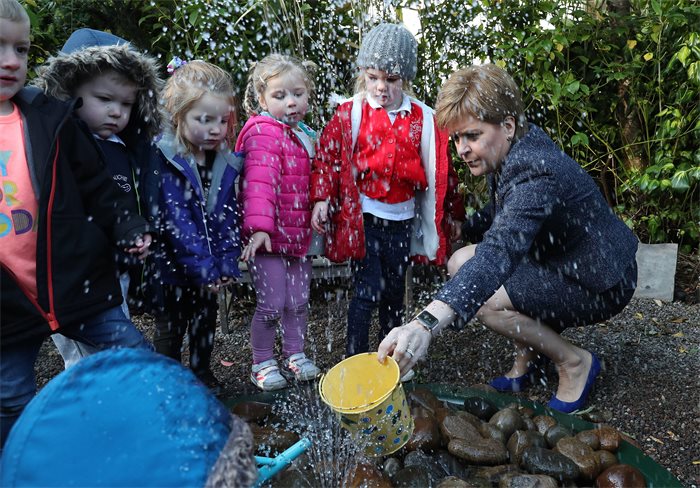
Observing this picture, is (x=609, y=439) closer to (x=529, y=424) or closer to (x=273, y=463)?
(x=529, y=424)

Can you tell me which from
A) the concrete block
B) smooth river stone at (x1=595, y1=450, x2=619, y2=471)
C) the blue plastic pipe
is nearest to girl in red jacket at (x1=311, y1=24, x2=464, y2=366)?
smooth river stone at (x1=595, y1=450, x2=619, y2=471)

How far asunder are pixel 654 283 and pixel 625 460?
8.51 ft

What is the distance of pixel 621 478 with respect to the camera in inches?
83.1

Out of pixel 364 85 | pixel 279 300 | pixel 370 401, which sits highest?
pixel 364 85

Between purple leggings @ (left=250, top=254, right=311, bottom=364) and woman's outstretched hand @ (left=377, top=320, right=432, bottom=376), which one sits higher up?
woman's outstretched hand @ (left=377, top=320, right=432, bottom=376)

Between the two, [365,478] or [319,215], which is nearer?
[365,478]

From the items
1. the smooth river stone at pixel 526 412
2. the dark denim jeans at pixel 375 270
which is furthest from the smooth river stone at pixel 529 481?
the dark denim jeans at pixel 375 270

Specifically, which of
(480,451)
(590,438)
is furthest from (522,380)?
(480,451)

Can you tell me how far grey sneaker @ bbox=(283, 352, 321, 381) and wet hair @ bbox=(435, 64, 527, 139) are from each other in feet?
4.51

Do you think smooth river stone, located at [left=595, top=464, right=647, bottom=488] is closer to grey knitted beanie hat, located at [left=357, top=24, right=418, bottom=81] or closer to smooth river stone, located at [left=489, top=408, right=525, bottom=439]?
smooth river stone, located at [left=489, top=408, right=525, bottom=439]

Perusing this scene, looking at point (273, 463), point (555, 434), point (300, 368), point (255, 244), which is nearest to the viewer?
point (273, 463)

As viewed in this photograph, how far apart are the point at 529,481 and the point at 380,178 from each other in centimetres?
162

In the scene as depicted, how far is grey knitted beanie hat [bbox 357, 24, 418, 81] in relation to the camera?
3.09m

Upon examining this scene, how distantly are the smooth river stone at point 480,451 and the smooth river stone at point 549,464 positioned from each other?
0.09 m
